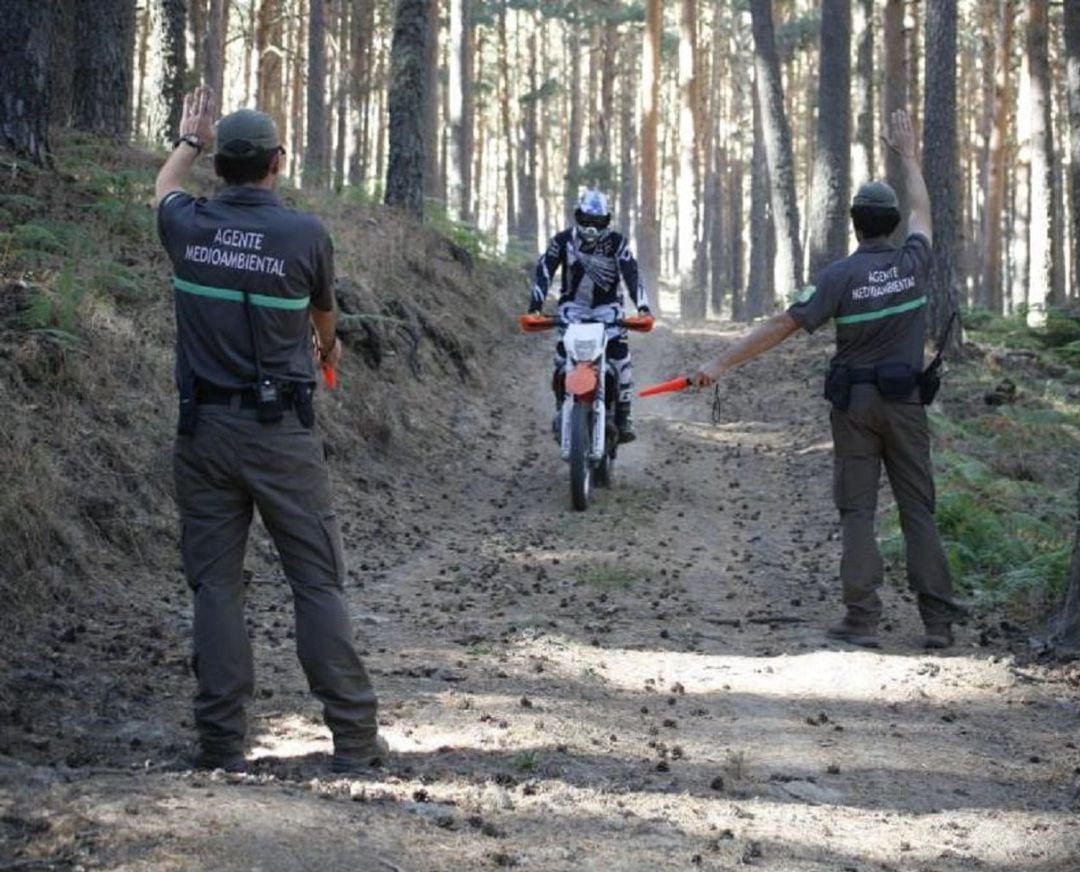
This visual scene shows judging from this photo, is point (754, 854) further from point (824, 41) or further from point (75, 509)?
point (824, 41)

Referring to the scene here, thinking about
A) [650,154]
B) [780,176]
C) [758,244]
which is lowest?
[758,244]

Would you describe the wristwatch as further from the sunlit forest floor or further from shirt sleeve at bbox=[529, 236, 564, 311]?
shirt sleeve at bbox=[529, 236, 564, 311]

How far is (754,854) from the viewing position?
4.56 meters

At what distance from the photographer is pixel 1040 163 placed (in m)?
27.8

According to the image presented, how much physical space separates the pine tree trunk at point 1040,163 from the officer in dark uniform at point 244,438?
2383cm

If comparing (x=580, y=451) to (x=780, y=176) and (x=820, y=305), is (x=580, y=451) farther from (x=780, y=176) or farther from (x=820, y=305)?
(x=780, y=176)

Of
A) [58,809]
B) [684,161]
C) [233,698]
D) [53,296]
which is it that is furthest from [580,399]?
[684,161]

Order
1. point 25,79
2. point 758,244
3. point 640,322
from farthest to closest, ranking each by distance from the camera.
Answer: point 758,244
point 640,322
point 25,79

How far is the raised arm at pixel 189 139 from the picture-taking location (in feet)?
17.3

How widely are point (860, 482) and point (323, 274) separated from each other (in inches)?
151

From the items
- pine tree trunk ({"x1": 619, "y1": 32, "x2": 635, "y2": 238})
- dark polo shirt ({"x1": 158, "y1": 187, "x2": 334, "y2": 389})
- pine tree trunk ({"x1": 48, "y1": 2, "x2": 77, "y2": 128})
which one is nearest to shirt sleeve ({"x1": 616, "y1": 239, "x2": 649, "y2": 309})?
pine tree trunk ({"x1": 48, "y1": 2, "x2": 77, "y2": 128})

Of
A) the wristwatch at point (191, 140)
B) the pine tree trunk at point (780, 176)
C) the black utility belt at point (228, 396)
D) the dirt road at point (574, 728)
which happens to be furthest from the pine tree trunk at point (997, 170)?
the black utility belt at point (228, 396)

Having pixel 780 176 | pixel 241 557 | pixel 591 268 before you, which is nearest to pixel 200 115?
pixel 241 557

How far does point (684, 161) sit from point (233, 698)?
3404cm
